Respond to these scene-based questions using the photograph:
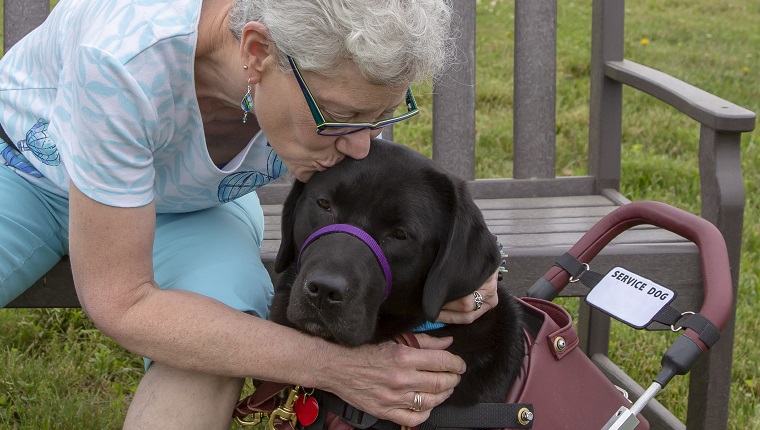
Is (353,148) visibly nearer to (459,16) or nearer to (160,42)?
(160,42)

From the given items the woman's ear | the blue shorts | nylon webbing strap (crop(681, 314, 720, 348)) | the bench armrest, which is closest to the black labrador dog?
the blue shorts

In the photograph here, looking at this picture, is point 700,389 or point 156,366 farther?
point 700,389

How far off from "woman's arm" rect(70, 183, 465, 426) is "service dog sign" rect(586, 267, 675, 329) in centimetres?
37

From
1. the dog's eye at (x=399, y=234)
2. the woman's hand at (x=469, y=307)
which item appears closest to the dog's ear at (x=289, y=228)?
the dog's eye at (x=399, y=234)

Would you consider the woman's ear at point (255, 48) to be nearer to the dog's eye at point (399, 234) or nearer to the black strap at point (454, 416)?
the dog's eye at point (399, 234)

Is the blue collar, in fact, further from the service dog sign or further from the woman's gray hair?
the woman's gray hair

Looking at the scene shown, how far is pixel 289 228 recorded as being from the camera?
2428mm

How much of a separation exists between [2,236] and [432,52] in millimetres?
1172

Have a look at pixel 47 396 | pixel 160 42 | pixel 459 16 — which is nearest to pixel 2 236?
pixel 160 42

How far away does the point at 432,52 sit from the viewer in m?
2.15

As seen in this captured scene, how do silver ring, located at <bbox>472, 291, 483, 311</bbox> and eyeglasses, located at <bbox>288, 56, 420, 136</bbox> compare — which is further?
silver ring, located at <bbox>472, 291, 483, 311</bbox>

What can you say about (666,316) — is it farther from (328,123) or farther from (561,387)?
(328,123)

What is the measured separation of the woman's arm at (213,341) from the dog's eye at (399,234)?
0.26 metres

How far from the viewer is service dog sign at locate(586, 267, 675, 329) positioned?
85.3 inches
